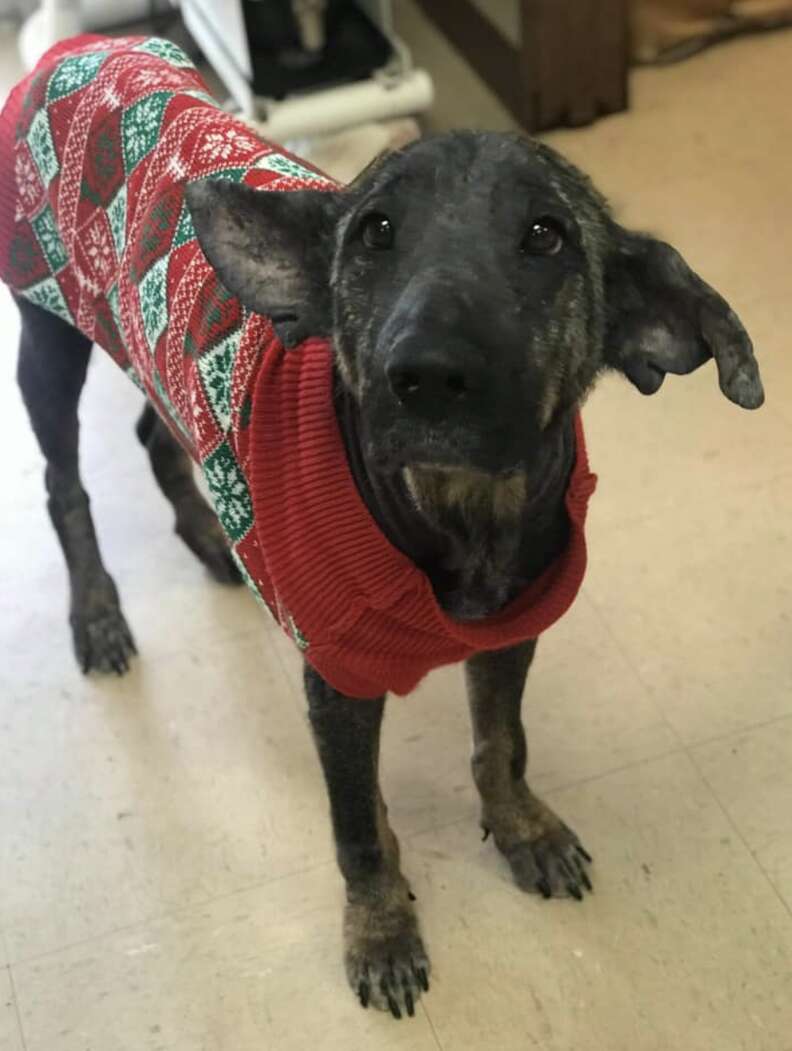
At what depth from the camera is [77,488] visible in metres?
2.18

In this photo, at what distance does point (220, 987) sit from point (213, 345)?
2.81 ft

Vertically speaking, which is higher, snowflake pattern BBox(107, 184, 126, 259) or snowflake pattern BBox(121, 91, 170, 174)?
snowflake pattern BBox(121, 91, 170, 174)

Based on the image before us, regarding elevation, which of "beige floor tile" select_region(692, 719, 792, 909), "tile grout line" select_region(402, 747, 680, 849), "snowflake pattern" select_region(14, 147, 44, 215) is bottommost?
"beige floor tile" select_region(692, 719, 792, 909)

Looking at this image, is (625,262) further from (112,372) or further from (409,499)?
(112,372)

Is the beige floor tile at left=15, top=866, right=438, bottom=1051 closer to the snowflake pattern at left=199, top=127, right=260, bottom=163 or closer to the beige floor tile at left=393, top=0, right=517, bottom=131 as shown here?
the snowflake pattern at left=199, top=127, right=260, bottom=163

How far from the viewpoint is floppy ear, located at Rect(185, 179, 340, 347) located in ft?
4.25

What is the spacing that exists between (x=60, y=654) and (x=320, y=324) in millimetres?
1093

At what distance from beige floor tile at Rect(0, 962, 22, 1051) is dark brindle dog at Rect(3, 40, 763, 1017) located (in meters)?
0.52

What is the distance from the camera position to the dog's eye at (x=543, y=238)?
3.89ft

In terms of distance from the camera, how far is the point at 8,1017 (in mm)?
1716

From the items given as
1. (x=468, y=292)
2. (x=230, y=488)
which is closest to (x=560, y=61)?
(x=230, y=488)

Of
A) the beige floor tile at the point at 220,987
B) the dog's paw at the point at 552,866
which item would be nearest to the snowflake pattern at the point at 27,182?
the beige floor tile at the point at 220,987

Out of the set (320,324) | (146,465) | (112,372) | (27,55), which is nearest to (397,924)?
(320,324)

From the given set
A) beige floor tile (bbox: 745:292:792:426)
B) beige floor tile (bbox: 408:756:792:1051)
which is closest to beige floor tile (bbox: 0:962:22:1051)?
beige floor tile (bbox: 408:756:792:1051)
